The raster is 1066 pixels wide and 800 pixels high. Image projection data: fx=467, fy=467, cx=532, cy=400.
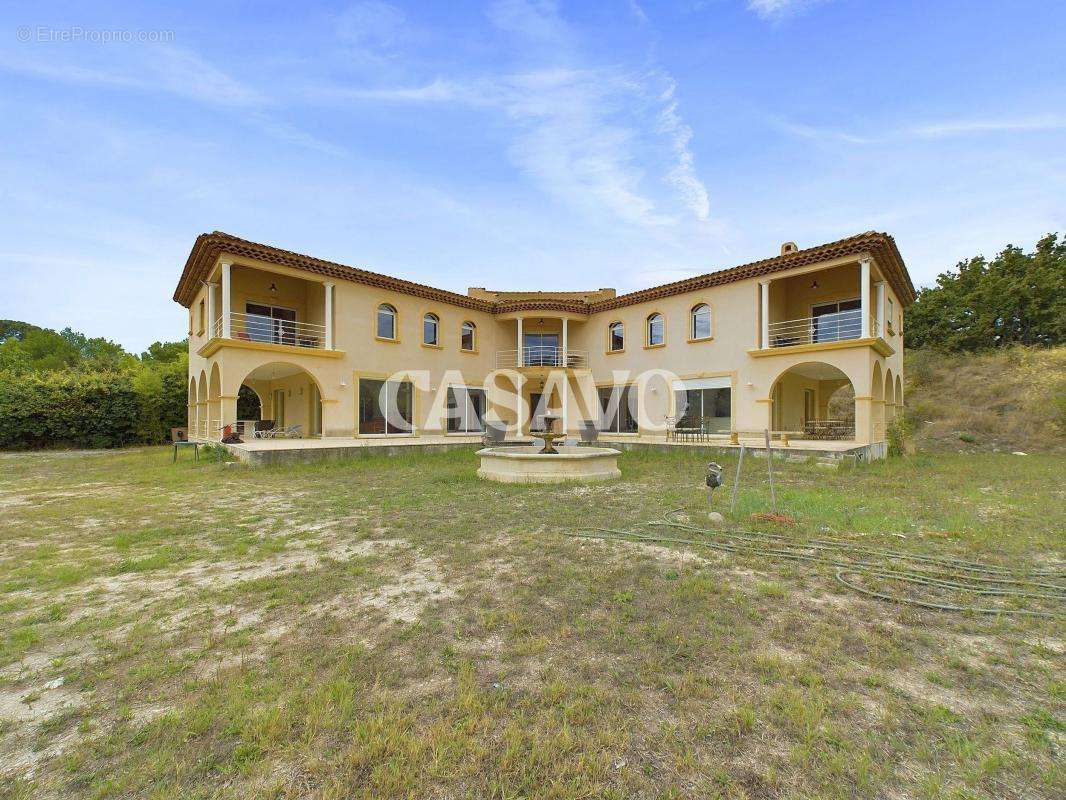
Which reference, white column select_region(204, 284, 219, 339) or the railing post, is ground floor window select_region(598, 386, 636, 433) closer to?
the railing post

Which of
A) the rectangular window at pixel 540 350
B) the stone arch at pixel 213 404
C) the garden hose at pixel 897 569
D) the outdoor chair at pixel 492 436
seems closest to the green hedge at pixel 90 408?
the stone arch at pixel 213 404

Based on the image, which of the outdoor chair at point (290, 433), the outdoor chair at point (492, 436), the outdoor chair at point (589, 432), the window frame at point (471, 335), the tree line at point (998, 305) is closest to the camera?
the outdoor chair at point (589, 432)

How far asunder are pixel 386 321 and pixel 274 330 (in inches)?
150

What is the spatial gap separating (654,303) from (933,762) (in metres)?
18.1

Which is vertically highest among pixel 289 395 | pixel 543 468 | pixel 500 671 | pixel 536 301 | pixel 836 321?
pixel 536 301

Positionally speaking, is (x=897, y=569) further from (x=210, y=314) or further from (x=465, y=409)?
(x=210, y=314)

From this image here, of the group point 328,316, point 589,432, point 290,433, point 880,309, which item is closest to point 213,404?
point 290,433

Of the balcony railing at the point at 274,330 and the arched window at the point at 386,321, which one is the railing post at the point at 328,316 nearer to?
the balcony railing at the point at 274,330

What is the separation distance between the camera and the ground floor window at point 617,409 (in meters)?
19.8

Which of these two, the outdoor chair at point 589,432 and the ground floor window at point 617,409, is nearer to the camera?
the outdoor chair at point 589,432

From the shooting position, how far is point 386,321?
1773 centimetres

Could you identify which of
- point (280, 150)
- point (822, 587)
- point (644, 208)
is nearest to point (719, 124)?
point (644, 208)

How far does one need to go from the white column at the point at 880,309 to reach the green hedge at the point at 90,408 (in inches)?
1118

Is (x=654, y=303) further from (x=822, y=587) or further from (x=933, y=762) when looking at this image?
(x=933, y=762)
